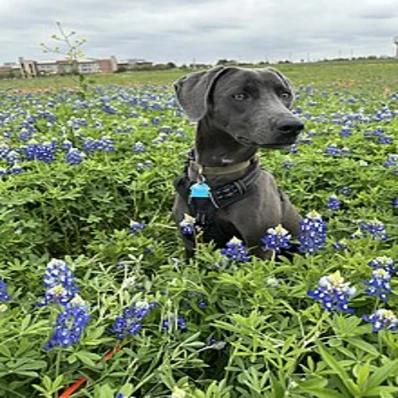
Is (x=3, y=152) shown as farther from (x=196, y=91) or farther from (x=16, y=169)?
(x=196, y=91)

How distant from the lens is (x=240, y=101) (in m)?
2.66

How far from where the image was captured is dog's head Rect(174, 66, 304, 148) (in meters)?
2.50

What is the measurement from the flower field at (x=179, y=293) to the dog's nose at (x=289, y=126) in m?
0.45

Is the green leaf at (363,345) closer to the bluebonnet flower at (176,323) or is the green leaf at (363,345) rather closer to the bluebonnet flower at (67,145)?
the bluebonnet flower at (176,323)

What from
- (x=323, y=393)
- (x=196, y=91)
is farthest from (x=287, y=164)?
(x=323, y=393)

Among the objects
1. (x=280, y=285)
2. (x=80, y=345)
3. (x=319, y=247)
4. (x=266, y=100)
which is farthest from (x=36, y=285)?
(x=266, y=100)

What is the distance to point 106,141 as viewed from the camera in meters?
3.87

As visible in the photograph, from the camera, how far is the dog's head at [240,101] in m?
2.50

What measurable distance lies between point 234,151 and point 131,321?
1.32 meters

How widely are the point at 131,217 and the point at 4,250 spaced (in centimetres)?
103

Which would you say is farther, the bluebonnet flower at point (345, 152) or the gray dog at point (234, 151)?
the bluebonnet flower at point (345, 152)

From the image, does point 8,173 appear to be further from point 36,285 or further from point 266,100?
point 266,100

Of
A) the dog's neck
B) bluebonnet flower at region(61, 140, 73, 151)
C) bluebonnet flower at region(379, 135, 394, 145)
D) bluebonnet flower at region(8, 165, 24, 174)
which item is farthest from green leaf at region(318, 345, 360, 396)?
bluebonnet flower at region(379, 135, 394, 145)

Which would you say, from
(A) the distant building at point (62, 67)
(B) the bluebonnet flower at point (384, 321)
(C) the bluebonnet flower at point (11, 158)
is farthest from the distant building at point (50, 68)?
(B) the bluebonnet flower at point (384, 321)
